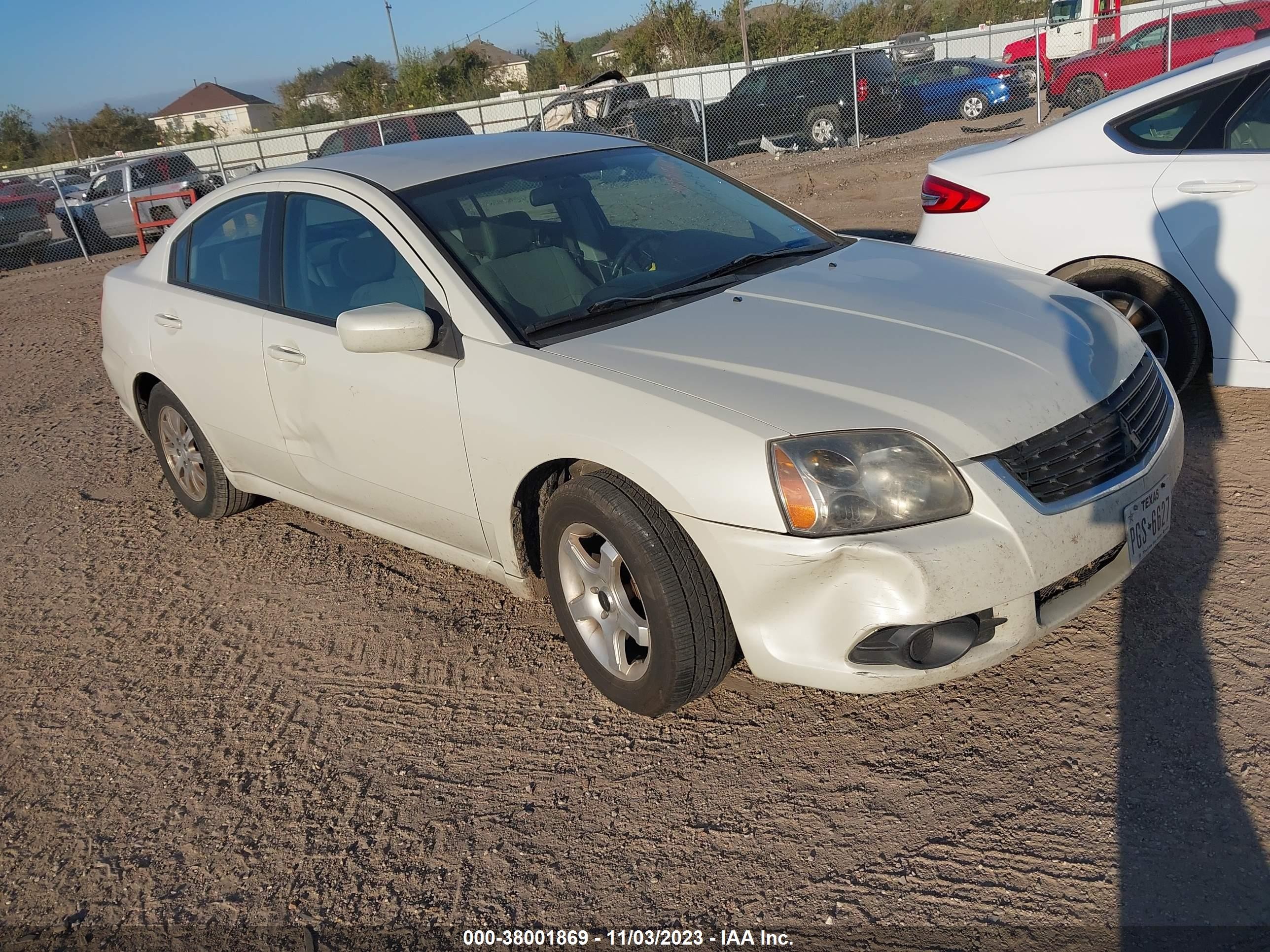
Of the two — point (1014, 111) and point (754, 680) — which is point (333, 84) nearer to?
point (1014, 111)

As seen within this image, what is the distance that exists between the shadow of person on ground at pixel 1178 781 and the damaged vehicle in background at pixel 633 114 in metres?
15.6

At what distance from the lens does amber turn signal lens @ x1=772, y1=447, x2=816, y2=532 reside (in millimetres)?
2734

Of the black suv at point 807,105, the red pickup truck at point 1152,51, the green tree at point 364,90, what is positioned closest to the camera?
the red pickup truck at point 1152,51

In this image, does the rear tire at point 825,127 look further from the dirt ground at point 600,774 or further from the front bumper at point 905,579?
the front bumper at point 905,579

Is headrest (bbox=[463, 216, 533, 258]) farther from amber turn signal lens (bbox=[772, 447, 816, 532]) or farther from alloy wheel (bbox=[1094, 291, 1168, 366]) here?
alloy wheel (bbox=[1094, 291, 1168, 366])

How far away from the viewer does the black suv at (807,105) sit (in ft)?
60.4

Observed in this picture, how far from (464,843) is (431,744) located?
53 cm

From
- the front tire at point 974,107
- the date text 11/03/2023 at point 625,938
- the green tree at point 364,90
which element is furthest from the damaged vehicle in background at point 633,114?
the green tree at point 364,90

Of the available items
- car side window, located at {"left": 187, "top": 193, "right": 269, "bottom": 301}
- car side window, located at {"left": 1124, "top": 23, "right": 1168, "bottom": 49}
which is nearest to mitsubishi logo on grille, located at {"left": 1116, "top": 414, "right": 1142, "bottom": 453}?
car side window, located at {"left": 187, "top": 193, "right": 269, "bottom": 301}

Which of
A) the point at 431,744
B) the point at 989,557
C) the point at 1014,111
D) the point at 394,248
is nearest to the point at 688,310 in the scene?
the point at 394,248

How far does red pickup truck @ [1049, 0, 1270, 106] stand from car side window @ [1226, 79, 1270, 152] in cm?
1186

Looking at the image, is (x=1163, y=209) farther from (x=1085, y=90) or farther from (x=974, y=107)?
(x=974, y=107)

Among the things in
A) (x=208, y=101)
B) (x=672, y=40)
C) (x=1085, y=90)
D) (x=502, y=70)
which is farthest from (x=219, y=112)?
(x=1085, y=90)

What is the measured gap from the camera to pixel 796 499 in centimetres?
274
